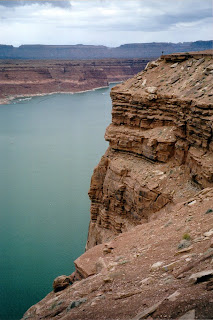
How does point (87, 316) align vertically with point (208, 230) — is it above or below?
below

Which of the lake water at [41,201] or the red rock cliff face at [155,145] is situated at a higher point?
the red rock cliff face at [155,145]

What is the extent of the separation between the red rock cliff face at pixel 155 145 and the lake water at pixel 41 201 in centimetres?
524

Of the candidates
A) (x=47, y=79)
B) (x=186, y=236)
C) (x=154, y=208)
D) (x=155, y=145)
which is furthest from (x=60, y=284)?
(x=47, y=79)

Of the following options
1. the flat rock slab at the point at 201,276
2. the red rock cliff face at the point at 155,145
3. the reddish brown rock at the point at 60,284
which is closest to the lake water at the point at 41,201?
the red rock cliff face at the point at 155,145

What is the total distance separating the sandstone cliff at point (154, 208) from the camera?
604 cm

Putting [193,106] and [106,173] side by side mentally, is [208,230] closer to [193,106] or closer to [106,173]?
[193,106]

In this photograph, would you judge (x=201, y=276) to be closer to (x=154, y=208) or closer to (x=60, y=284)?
(x=60, y=284)

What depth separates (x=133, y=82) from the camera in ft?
52.5

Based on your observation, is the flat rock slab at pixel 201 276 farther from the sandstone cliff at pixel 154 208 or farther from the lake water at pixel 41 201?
the lake water at pixel 41 201

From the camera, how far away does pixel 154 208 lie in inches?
511

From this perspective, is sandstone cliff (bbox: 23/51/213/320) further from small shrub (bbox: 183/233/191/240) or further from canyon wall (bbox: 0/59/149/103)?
canyon wall (bbox: 0/59/149/103)

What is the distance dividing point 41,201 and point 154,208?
18.0m

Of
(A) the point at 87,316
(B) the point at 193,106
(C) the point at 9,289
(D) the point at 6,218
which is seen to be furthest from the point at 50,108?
(A) the point at 87,316

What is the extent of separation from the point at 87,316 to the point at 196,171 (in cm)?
691
